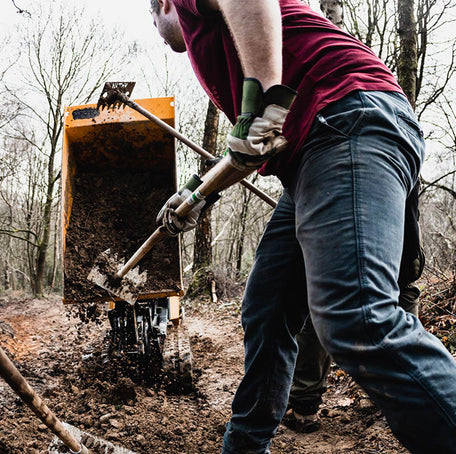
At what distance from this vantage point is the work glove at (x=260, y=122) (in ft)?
4.11

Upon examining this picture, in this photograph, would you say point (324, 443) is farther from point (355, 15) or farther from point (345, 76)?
point (355, 15)

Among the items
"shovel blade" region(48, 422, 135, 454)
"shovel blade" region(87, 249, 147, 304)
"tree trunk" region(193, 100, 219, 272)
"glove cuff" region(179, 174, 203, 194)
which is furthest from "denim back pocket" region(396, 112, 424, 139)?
"tree trunk" region(193, 100, 219, 272)

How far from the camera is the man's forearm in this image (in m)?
1.22

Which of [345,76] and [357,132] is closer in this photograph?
[357,132]

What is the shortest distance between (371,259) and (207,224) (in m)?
7.12

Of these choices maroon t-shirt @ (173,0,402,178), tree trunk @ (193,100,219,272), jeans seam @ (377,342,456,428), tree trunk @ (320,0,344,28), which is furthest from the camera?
tree trunk @ (193,100,219,272)

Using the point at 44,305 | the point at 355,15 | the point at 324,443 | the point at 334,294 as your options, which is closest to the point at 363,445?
the point at 324,443

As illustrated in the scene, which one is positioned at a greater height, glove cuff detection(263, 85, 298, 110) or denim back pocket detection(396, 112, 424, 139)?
glove cuff detection(263, 85, 298, 110)

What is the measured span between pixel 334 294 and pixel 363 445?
1486 millimetres

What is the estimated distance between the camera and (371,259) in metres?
1.08

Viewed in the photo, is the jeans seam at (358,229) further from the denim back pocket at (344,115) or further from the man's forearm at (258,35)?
the man's forearm at (258,35)

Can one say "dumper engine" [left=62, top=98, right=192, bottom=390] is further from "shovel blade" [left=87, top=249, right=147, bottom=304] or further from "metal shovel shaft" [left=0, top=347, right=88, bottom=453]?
"metal shovel shaft" [left=0, top=347, right=88, bottom=453]

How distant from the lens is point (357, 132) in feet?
3.97

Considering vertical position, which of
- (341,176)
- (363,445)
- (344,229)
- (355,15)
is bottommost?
(363,445)
